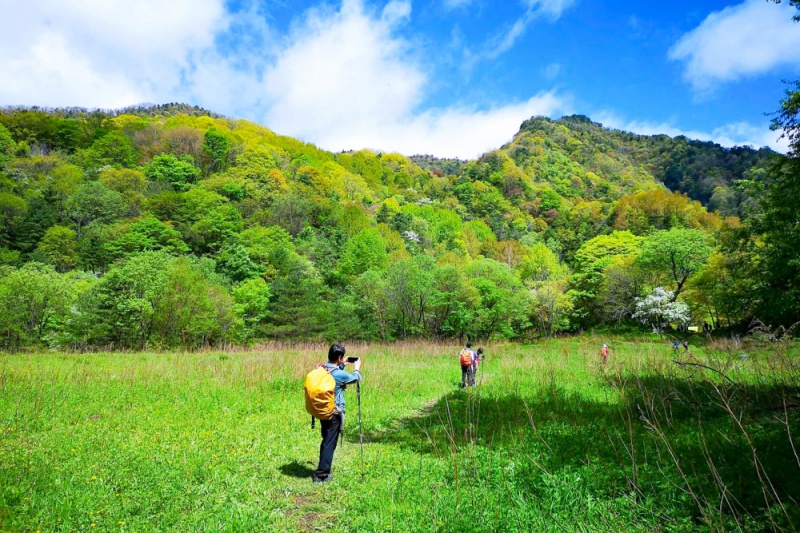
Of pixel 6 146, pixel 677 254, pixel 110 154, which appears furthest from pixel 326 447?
pixel 6 146

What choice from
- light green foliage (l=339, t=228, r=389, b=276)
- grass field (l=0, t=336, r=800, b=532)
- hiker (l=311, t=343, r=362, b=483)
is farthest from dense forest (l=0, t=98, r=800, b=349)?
hiker (l=311, t=343, r=362, b=483)

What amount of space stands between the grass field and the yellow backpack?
3.10ft

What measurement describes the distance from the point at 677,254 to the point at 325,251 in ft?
122

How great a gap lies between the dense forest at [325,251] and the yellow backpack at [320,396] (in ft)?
37.7

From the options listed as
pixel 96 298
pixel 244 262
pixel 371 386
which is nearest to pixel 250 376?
pixel 371 386

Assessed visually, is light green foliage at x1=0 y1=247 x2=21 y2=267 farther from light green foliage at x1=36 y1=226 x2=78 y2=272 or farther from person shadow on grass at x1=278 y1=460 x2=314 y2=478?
person shadow on grass at x1=278 y1=460 x2=314 y2=478

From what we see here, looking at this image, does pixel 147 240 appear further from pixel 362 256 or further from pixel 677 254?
pixel 677 254

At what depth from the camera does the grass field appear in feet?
11.4

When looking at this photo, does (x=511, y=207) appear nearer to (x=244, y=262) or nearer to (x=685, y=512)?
(x=244, y=262)

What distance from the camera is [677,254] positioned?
3459 centimetres

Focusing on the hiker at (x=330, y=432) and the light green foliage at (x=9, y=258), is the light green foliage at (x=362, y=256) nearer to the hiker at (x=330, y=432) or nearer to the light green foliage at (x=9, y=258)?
the light green foliage at (x=9, y=258)

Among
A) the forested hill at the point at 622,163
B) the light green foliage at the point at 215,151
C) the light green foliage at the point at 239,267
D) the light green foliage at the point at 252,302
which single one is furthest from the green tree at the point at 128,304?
the forested hill at the point at 622,163

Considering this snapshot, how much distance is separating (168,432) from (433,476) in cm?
475

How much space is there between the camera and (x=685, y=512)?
339 centimetres
